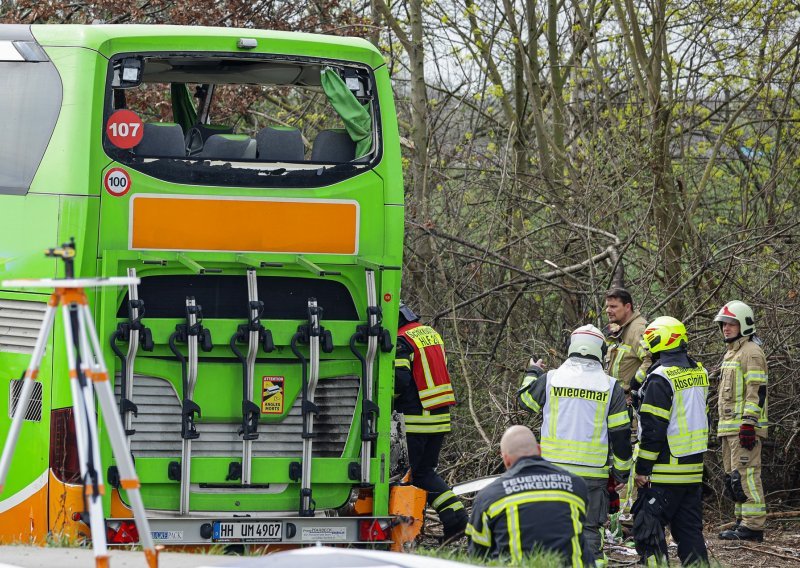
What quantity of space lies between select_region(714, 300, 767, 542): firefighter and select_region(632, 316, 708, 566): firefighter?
81.5 inches

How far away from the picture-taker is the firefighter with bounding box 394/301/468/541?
27.4ft

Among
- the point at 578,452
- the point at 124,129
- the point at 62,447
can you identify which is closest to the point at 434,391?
the point at 578,452

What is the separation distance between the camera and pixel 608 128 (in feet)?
43.8

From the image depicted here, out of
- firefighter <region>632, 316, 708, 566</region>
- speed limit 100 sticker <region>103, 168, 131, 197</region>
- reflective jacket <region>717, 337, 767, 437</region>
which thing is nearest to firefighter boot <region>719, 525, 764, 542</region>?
reflective jacket <region>717, 337, 767, 437</region>

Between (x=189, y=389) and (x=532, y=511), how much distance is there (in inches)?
94.6

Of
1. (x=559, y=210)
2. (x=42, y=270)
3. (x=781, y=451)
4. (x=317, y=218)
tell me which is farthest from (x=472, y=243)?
(x=42, y=270)

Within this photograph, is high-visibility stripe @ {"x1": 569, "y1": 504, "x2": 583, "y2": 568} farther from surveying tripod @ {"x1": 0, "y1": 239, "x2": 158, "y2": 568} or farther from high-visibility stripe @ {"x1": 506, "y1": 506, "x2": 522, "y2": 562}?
surveying tripod @ {"x1": 0, "y1": 239, "x2": 158, "y2": 568}

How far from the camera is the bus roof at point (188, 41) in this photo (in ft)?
22.6

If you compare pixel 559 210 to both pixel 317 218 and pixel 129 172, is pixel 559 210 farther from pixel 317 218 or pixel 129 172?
pixel 129 172

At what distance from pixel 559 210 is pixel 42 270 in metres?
6.72

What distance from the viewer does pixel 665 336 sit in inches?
316

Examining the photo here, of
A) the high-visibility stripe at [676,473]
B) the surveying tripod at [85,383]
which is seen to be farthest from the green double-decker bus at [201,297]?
the surveying tripod at [85,383]

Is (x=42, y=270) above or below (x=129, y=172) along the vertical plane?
below

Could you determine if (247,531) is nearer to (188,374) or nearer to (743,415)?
(188,374)
